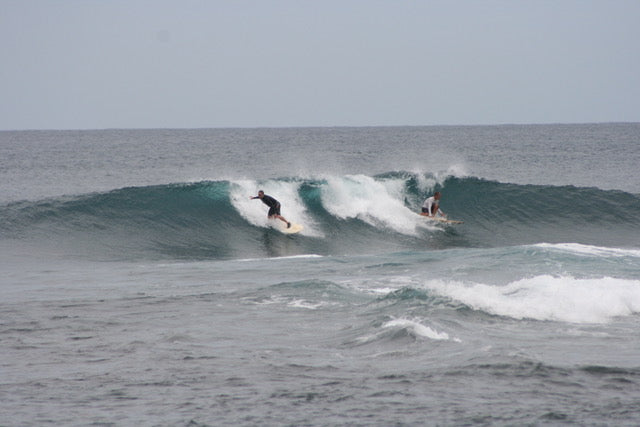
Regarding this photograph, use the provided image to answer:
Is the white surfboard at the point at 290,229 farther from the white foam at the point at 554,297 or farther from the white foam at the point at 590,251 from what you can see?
the white foam at the point at 554,297

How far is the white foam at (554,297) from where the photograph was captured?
1101 centimetres

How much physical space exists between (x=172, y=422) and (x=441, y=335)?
4.04 m

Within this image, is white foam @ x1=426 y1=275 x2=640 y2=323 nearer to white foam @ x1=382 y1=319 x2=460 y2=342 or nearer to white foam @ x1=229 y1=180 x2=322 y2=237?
white foam @ x1=382 y1=319 x2=460 y2=342

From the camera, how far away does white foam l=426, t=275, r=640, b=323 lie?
36.1 feet

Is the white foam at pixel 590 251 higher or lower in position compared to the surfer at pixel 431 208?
lower

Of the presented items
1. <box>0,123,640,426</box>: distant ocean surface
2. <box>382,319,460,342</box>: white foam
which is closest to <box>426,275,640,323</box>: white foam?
<box>0,123,640,426</box>: distant ocean surface

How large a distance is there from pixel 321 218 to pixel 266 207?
5.88 feet

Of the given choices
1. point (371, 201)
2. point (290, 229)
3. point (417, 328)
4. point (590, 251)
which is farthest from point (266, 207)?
point (417, 328)

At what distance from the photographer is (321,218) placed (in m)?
24.9

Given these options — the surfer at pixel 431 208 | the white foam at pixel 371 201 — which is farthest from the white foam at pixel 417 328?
the surfer at pixel 431 208

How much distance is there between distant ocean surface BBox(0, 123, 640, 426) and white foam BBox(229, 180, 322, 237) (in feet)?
0.30

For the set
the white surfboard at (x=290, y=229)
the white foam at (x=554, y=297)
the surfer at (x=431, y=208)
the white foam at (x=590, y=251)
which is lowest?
the white foam at (x=554, y=297)

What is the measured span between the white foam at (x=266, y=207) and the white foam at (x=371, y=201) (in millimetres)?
1029

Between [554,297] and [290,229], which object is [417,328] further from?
[290,229]
